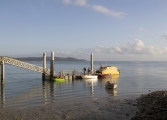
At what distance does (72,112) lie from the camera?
1524cm

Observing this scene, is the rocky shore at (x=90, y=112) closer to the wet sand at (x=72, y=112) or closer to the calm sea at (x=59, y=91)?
the wet sand at (x=72, y=112)

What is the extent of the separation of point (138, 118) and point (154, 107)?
1365 mm

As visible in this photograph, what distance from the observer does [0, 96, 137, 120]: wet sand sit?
45.6 feet

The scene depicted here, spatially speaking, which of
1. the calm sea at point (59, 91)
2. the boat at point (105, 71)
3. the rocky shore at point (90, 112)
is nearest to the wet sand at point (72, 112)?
the rocky shore at point (90, 112)

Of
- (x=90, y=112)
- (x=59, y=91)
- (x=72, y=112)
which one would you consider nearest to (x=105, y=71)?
(x=59, y=91)

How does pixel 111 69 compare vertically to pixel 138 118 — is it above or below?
above

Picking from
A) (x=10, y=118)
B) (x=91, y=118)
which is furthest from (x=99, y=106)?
(x=10, y=118)

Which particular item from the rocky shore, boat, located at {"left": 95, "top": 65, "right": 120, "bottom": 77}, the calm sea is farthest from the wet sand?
boat, located at {"left": 95, "top": 65, "right": 120, "bottom": 77}

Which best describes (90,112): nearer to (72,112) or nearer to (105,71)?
(72,112)

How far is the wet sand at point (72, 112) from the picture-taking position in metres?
13.9

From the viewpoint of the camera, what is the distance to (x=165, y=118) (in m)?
10.6

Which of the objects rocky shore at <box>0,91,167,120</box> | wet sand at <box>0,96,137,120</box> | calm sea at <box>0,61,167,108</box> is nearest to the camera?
rocky shore at <box>0,91,167,120</box>

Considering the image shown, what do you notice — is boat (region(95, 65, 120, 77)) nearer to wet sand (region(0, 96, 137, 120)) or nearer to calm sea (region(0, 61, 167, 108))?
calm sea (region(0, 61, 167, 108))

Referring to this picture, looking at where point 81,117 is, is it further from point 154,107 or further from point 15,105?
point 15,105
